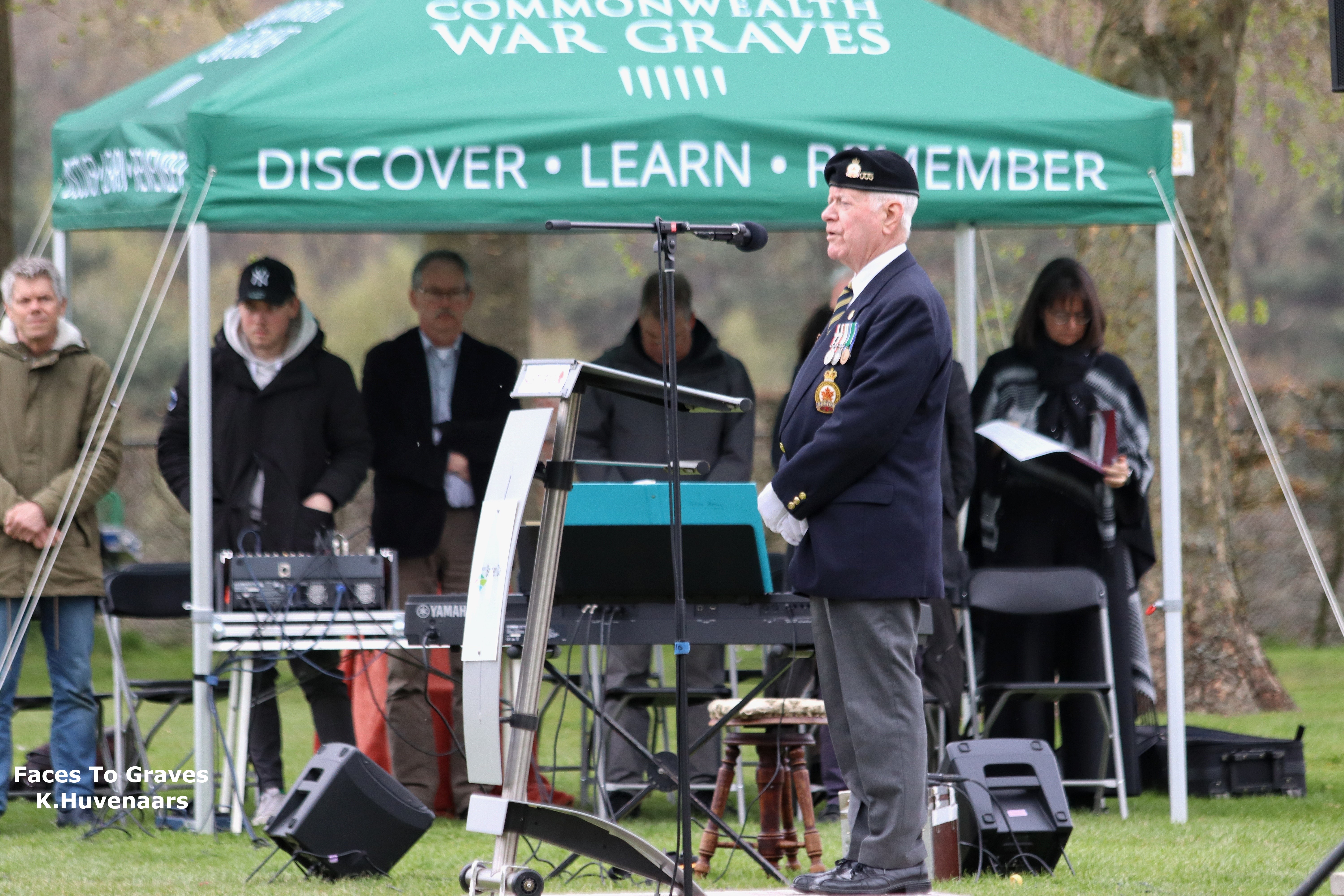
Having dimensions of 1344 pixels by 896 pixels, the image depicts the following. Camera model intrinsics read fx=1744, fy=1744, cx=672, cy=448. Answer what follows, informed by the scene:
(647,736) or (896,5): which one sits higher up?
(896,5)

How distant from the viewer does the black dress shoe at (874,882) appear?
421cm

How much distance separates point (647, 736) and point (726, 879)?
1551mm

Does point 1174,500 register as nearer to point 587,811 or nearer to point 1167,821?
point 1167,821

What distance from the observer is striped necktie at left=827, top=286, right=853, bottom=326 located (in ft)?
14.5

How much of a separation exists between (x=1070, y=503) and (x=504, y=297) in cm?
517

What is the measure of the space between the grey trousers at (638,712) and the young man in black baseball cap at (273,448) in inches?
39.0

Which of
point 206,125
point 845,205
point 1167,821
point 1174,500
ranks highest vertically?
point 206,125

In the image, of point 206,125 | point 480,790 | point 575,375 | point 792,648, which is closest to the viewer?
point 575,375

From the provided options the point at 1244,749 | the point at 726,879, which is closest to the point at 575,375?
the point at 726,879

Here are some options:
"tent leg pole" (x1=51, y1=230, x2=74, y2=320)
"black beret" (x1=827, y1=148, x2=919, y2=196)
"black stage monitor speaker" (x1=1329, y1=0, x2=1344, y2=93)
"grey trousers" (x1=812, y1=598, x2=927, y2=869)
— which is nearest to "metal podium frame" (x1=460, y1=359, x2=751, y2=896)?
"grey trousers" (x1=812, y1=598, x2=927, y2=869)

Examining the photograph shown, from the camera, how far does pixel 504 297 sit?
1127 cm

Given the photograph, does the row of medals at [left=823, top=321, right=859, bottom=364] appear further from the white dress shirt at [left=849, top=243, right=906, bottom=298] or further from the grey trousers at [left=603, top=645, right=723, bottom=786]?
the grey trousers at [left=603, top=645, right=723, bottom=786]

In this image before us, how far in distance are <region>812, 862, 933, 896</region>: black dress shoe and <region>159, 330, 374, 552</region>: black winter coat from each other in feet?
9.60

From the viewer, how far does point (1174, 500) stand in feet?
21.4
